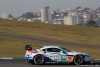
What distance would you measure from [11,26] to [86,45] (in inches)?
566

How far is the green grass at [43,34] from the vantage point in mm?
29308

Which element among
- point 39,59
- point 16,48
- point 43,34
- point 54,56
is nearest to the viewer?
point 39,59

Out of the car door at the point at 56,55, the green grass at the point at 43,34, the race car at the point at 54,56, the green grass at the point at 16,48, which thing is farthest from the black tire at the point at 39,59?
the green grass at the point at 43,34

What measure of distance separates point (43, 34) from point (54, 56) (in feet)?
62.1

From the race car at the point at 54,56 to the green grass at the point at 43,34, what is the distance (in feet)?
26.1

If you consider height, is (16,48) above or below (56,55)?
below

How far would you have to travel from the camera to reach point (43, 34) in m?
37.8

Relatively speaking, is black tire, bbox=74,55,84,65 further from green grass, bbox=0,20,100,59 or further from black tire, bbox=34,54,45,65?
Answer: green grass, bbox=0,20,100,59

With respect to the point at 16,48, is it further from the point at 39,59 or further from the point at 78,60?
Answer: the point at 78,60

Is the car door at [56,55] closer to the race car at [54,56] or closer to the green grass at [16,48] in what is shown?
the race car at [54,56]

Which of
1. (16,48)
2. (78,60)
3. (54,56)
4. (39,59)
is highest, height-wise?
(54,56)

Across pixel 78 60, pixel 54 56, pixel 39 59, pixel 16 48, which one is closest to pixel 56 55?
pixel 54 56

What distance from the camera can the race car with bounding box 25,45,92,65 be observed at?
736 inches

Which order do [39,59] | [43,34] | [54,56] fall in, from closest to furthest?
[39,59], [54,56], [43,34]
